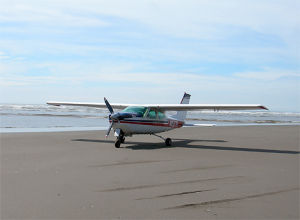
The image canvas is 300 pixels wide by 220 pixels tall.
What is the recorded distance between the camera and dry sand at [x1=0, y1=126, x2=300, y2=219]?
5059 millimetres

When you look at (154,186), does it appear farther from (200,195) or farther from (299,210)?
(299,210)

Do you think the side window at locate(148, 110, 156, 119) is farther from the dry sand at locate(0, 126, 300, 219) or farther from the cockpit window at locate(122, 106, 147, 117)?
the dry sand at locate(0, 126, 300, 219)

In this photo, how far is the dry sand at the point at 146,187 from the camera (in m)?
5.06

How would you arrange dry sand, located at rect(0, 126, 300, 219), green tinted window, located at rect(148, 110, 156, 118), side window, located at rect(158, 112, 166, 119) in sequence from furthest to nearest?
side window, located at rect(158, 112, 166, 119) < green tinted window, located at rect(148, 110, 156, 118) < dry sand, located at rect(0, 126, 300, 219)

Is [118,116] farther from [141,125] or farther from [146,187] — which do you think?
[146,187]

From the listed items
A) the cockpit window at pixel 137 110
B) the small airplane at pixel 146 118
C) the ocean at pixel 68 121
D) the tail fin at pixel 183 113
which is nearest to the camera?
the small airplane at pixel 146 118

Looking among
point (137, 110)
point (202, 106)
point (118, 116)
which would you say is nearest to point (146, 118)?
point (137, 110)

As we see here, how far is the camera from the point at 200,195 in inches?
238

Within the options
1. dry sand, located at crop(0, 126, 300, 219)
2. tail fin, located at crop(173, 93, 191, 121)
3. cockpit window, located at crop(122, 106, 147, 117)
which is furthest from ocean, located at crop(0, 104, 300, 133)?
dry sand, located at crop(0, 126, 300, 219)

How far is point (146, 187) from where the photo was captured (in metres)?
6.65

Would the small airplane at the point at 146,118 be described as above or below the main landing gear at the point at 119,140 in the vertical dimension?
above

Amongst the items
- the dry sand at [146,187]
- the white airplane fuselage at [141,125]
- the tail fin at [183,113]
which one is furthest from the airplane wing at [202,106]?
the dry sand at [146,187]

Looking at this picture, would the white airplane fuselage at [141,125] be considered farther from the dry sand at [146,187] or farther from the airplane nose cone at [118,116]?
the dry sand at [146,187]

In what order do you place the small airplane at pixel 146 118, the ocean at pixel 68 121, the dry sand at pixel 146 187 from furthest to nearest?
the ocean at pixel 68 121 → the small airplane at pixel 146 118 → the dry sand at pixel 146 187
